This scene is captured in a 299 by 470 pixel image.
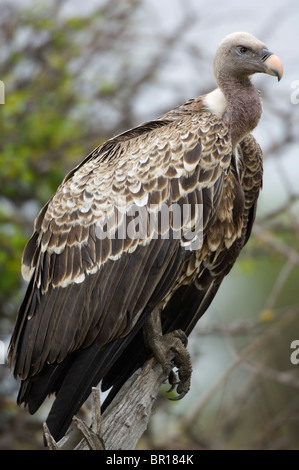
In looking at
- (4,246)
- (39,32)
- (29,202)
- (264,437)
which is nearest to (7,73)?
(39,32)

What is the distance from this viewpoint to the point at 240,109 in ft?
17.3

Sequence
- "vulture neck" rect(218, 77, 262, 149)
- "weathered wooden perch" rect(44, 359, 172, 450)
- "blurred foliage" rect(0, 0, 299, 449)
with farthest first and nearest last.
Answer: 1. "blurred foliage" rect(0, 0, 299, 449)
2. "vulture neck" rect(218, 77, 262, 149)
3. "weathered wooden perch" rect(44, 359, 172, 450)

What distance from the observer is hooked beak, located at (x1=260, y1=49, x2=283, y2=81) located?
17.0 ft

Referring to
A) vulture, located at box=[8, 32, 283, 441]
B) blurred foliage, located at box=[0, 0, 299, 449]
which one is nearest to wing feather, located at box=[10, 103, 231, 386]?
vulture, located at box=[8, 32, 283, 441]

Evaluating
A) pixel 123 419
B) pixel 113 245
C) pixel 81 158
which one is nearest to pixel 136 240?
pixel 113 245

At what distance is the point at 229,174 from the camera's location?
530 cm

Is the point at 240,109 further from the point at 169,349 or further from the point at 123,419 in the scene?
the point at 123,419

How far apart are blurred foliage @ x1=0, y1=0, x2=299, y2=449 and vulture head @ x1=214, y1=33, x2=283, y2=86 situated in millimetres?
2626

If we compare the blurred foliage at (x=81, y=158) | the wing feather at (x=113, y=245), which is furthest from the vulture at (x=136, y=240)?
the blurred foliage at (x=81, y=158)

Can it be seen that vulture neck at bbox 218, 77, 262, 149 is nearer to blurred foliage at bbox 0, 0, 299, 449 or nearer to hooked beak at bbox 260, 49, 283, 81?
hooked beak at bbox 260, 49, 283, 81

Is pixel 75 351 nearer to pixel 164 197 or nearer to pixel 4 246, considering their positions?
pixel 164 197

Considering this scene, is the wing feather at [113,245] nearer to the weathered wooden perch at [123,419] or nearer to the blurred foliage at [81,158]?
the weathered wooden perch at [123,419]

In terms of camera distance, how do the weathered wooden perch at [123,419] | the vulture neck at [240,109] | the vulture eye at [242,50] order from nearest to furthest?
1. the weathered wooden perch at [123,419]
2. the vulture neck at [240,109]
3. the vulture eye at [242,50]

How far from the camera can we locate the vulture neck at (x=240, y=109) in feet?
17.3
